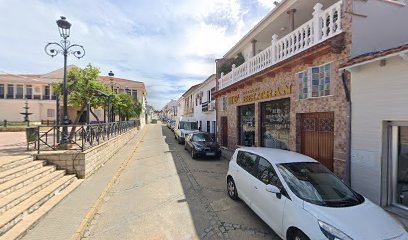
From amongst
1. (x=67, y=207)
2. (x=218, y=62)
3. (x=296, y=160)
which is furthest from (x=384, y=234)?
(x=218, y=62)

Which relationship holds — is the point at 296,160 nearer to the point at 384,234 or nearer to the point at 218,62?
the point at 384,234

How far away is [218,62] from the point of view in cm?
1728

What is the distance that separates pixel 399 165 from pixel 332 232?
3404mm

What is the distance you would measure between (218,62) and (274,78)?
816 cm

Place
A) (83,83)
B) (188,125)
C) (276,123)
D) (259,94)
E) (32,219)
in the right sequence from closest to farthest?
(32,219), (276,123), (259,94), (83,83), (188,125)

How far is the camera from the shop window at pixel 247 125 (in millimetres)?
12245

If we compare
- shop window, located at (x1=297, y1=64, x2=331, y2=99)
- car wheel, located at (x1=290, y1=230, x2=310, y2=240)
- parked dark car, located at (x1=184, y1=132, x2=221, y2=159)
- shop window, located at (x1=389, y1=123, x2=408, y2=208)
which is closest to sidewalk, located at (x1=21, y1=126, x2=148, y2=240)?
car wheel, located at (x1=290, y1=230, x2=310, y2=240)

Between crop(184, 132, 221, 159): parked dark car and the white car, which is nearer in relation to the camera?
the white car

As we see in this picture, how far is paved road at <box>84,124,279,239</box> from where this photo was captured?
15.3ft

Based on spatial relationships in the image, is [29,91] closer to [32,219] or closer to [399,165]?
[32,219]

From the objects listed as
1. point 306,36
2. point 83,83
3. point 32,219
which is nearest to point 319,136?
point 306,36

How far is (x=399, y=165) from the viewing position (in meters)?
5.31

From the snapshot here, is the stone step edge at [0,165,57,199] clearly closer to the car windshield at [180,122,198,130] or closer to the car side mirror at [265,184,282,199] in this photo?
the car side mirror at [265,184,282,199]

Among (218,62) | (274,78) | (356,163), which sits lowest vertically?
(356,163)
